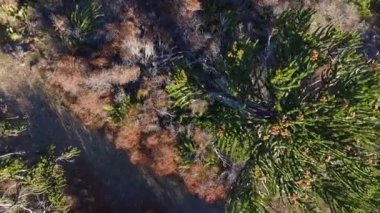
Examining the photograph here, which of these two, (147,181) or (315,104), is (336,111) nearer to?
(315,104)

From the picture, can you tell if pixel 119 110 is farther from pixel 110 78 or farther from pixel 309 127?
pixel 309 127

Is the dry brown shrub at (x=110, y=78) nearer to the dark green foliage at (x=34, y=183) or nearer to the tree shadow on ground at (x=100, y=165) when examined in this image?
the tree shadow on ground at (x=100, y=165)

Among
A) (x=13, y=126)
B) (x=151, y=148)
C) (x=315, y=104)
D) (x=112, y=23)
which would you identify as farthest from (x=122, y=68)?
(x=315, y=104)

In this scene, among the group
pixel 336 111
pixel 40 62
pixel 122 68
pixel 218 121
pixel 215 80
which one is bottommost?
pixel 336 111

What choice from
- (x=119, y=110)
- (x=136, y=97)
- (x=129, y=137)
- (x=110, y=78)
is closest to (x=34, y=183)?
(x=129, y=137)

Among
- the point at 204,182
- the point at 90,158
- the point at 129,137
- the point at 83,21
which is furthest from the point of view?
the point at 90,158

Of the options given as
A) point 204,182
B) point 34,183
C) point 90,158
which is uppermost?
point 90,158
